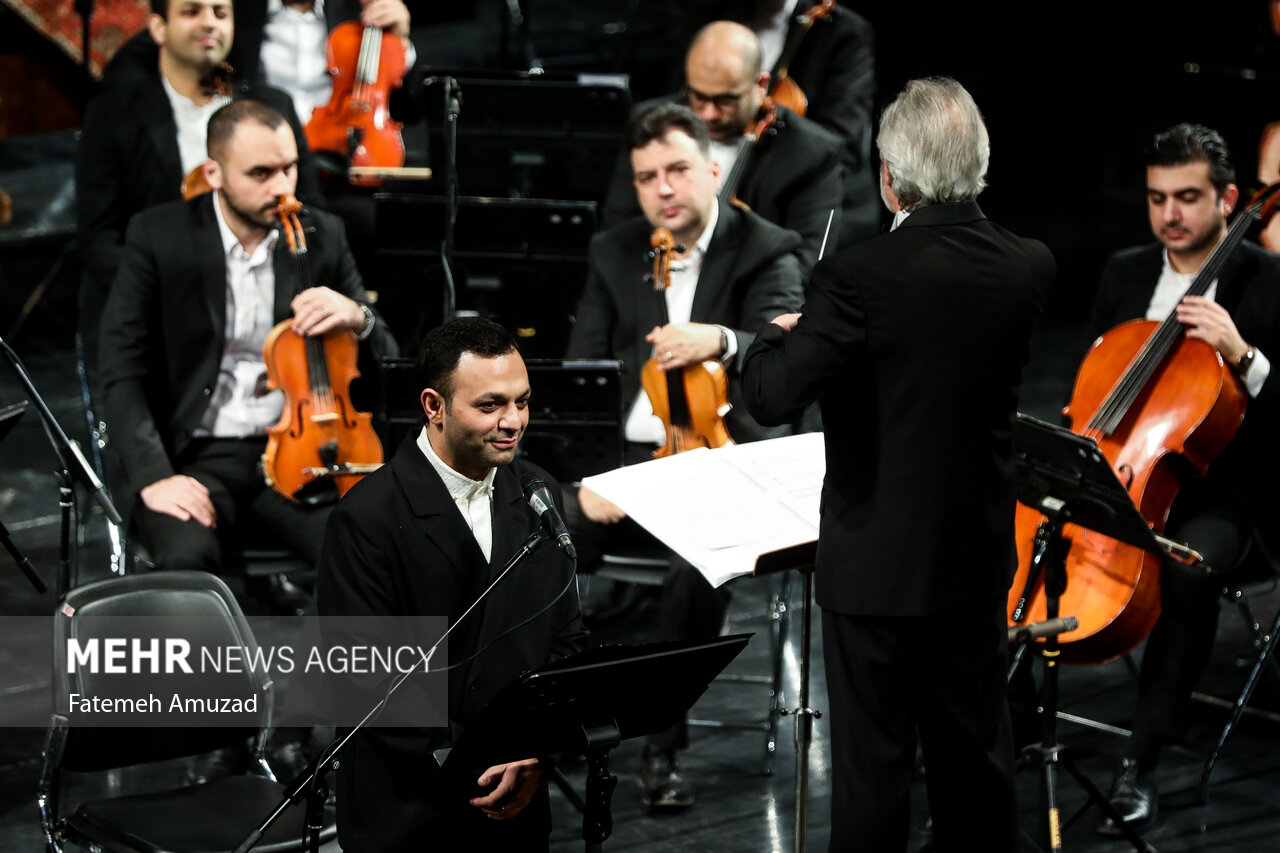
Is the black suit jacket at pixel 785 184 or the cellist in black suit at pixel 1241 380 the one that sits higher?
the black suit jacket at pixel 785 184

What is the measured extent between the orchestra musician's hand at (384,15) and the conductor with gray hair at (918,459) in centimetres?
287

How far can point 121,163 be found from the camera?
4.79 meters

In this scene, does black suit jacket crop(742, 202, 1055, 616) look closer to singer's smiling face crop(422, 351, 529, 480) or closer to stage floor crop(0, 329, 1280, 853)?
stage floor crop(0, 329, 1280, 853)

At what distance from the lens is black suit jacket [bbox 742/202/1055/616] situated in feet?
8.50

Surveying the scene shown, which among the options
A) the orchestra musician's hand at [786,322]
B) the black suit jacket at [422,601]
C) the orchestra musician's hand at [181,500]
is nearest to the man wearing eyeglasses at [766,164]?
the orchestra musician's hand at [181,500]

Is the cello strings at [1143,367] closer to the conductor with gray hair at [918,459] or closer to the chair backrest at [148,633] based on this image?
the conductor with gray hair at [918,459]

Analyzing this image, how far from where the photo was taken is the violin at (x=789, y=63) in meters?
5.39

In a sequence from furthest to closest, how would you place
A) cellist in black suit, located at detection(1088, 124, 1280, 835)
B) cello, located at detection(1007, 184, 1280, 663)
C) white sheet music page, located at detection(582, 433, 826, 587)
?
cellist in black suit, located at detection(1088, 124, 1280, 835)
cello, located at detection(1007, 184, 1280, 663)
white sheet music page, located at detection(582, 433, 826, 587)

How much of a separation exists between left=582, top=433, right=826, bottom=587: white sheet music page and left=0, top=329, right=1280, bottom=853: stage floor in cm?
38

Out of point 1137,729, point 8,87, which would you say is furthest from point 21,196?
point 1137,729

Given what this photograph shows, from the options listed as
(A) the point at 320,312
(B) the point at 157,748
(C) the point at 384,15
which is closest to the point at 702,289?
(A) the point at 320,312

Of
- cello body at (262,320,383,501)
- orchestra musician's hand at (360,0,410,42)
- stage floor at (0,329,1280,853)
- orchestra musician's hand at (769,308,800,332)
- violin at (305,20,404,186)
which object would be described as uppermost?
orchestra musician's hand at (360,0,410,42)

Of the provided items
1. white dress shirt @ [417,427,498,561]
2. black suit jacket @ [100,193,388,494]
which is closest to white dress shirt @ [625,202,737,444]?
black suit jacket @ [100,193,388,494]

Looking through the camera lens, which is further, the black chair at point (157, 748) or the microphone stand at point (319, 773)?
the black chair at point (157, 748)
